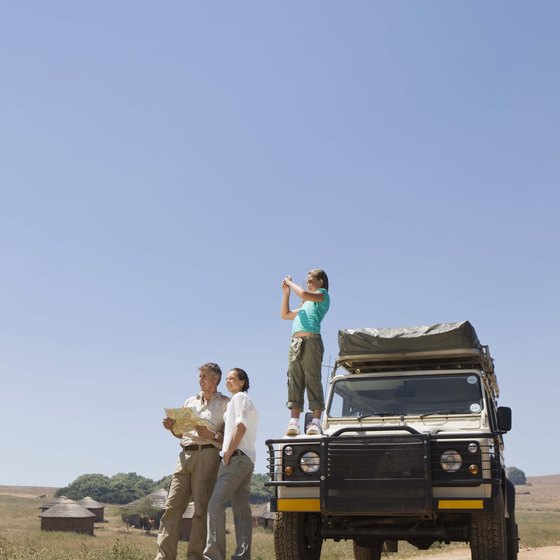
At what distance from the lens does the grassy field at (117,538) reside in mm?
15180

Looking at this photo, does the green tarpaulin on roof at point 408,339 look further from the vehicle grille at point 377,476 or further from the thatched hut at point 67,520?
the thatched hut at point 67,520

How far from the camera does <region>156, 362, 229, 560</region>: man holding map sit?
800cm

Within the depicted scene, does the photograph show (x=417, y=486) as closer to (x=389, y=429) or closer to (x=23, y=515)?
(x=389, y=429)

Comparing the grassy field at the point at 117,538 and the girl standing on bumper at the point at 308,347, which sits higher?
the girl standing on bumper at the point at 308,347

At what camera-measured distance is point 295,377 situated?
898 cm

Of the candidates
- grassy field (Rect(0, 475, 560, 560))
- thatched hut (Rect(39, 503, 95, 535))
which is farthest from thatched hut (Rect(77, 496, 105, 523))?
thatched hut (Rect(39, 503, 95, 535))

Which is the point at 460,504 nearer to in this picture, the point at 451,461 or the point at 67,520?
the point at 451,461

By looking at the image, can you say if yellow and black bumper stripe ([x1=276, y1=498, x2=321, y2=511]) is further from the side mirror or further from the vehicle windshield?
the side mirror

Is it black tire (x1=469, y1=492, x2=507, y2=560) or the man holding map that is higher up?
the man holding map

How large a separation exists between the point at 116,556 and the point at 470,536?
28.4ft

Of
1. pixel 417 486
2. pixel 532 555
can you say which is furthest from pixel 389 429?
pixel 532 555

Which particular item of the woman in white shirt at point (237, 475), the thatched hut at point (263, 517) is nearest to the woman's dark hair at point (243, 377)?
the woman in white shirt at point (237, 475)

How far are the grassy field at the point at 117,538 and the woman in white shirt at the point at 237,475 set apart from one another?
604cm

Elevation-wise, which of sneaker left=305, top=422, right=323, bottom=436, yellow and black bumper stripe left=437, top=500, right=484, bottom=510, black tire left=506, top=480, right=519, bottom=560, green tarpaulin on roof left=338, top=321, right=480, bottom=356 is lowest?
black tire left=506, top=480, right=519, bottom=560
